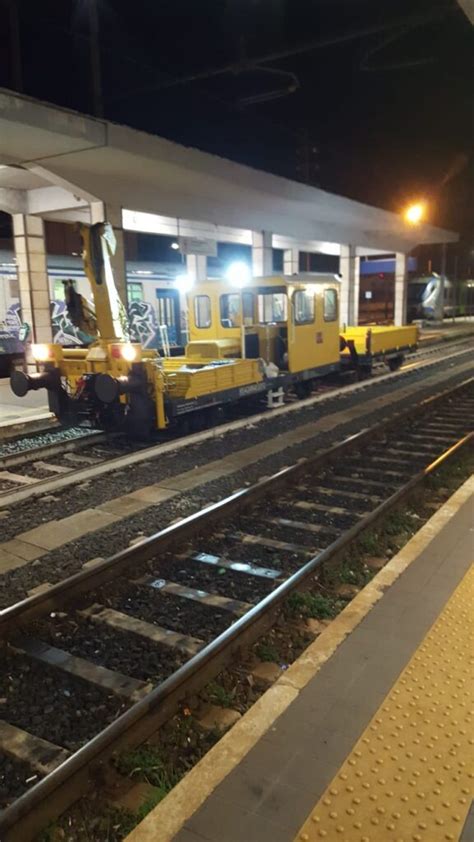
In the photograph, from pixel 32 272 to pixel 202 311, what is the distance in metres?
6.29

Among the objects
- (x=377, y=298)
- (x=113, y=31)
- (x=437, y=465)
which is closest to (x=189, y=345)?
(x=437, y=465)

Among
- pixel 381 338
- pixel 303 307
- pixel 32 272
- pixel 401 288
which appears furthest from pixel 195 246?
pixel 401 288

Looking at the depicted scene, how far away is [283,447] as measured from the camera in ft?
31.0

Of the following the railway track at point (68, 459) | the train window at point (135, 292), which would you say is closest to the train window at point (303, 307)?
the railway track at point (68, 459)

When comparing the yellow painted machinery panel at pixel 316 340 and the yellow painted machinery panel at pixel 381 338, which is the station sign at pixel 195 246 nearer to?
the yellow painted machinery panel at pixel 381 338

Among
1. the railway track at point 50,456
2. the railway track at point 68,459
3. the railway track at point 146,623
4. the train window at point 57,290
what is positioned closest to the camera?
the railway track at point 146,623

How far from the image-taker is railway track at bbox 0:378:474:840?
303cm

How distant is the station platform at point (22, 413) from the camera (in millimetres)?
11180

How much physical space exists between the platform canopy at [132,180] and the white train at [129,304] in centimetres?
275

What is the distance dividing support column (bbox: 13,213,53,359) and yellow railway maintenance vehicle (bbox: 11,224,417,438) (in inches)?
231

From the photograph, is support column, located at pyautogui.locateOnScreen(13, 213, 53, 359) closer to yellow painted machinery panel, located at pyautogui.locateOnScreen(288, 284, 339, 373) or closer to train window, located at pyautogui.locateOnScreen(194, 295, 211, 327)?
train window, located at pyautogui.locateOnScreen(194, 295, 211, 327)

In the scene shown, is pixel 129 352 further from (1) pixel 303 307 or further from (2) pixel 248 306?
(1) pixel 303 307

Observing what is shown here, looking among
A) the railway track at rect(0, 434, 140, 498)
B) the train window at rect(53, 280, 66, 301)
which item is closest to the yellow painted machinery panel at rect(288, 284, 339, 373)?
the railway track at rect(0, 434, 140, 498)

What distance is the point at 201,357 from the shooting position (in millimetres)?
12250
